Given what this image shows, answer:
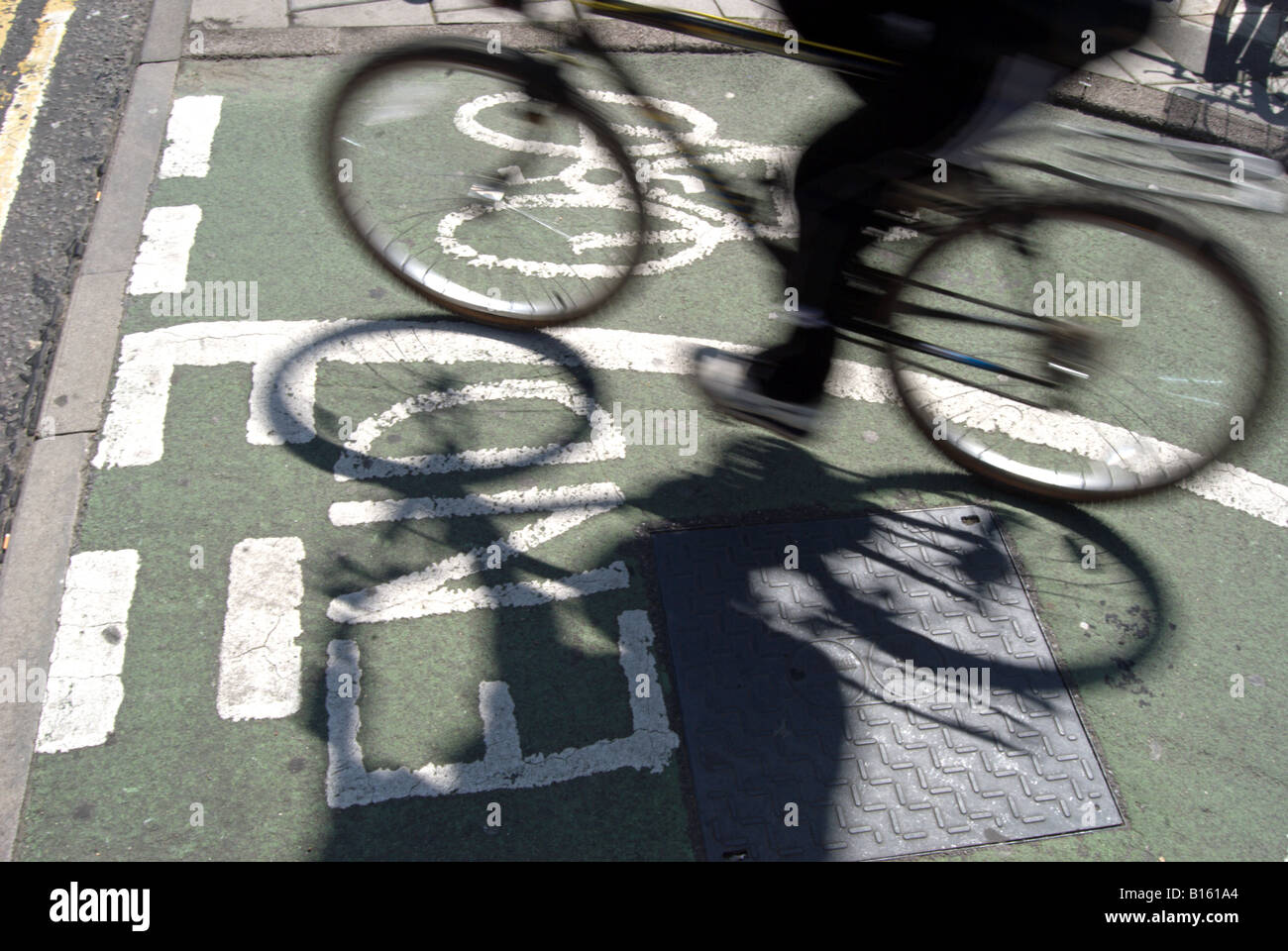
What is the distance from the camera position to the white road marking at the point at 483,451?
11.6 ft

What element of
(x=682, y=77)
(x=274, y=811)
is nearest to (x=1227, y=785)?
(x=274, y=811)

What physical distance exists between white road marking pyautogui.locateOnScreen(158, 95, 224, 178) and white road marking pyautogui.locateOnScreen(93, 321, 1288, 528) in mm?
1119

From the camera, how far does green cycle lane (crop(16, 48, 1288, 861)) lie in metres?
2.78

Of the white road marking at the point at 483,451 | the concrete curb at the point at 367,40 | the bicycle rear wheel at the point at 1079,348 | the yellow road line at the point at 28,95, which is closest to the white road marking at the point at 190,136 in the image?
the concrete curb at the point at 367,40

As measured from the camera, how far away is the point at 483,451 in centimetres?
361

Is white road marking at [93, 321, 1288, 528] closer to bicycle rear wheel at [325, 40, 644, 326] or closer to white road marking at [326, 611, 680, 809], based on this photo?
bicycle rear wheel at [325, 40, 644, 326]

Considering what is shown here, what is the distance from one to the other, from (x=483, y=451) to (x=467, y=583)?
57 cm

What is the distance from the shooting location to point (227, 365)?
382 centimetres

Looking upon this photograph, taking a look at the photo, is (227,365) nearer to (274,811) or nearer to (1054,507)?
(274,811)

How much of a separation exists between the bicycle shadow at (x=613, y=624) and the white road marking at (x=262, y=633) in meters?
0.08

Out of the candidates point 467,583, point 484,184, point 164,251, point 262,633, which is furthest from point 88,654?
point 484,184

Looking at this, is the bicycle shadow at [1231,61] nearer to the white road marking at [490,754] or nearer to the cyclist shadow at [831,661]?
the cyclist shadow at [831,661]

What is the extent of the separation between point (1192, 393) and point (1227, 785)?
1452 mm

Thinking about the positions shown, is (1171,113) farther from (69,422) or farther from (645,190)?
(69,422)
